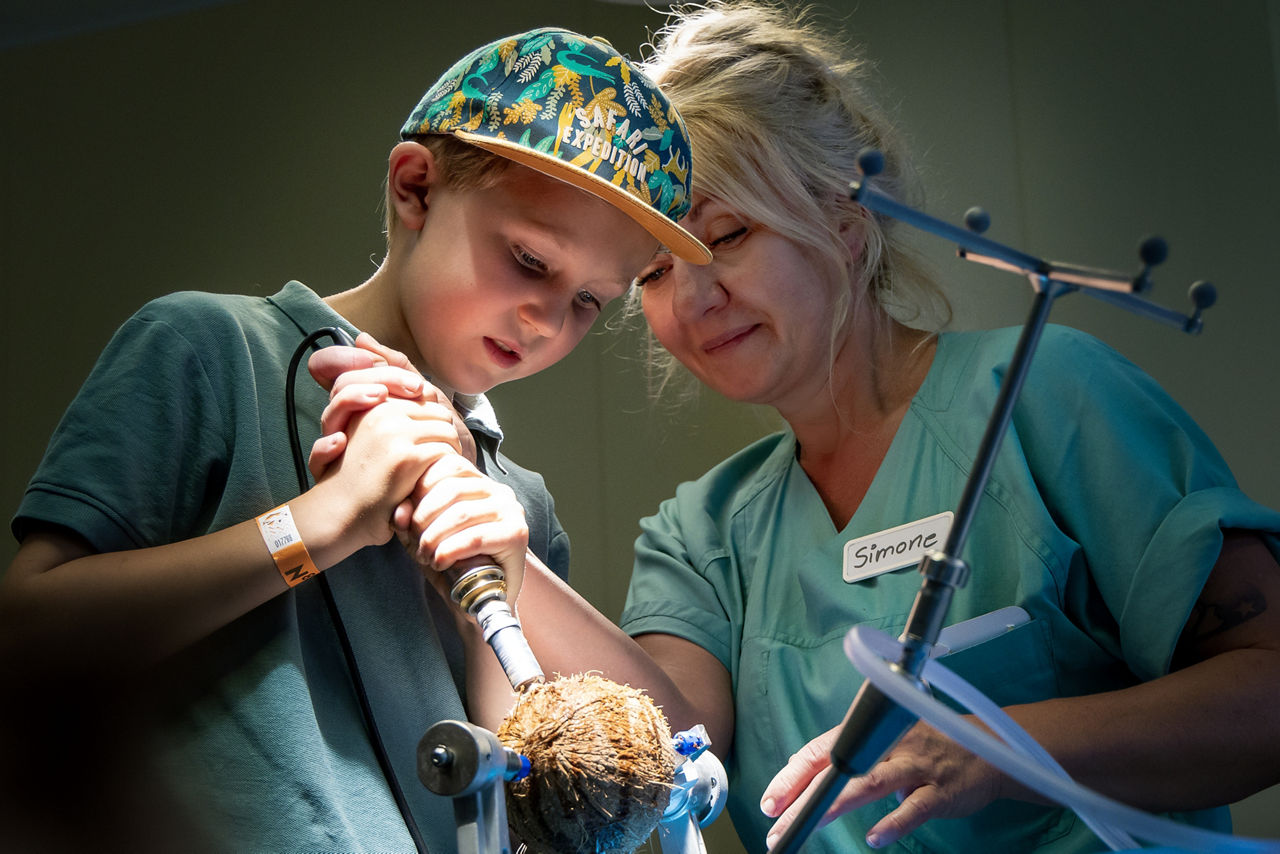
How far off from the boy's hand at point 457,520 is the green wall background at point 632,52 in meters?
0.66

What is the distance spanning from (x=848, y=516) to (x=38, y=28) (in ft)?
3.31

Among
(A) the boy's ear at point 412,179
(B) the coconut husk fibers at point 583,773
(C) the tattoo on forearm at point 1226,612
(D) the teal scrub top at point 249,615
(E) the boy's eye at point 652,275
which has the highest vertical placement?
(A) the boy's ear at point 412,179

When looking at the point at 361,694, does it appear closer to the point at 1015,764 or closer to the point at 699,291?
the point at 1015,764

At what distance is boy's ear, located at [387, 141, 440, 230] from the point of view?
91 cm

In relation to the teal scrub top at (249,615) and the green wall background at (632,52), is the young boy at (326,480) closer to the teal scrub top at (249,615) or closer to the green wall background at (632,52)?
the teal scrub top at (249,615)

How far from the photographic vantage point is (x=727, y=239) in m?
1.26

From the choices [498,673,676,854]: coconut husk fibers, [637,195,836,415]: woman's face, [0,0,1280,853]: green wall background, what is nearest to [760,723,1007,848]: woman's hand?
[498,673,676,854]: coconut husk fibers

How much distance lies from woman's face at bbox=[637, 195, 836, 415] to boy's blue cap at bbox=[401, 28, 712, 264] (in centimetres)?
33

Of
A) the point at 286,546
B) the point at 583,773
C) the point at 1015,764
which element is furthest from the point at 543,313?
the point at 1015,764

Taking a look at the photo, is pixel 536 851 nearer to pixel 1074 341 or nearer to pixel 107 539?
pixel 107 539

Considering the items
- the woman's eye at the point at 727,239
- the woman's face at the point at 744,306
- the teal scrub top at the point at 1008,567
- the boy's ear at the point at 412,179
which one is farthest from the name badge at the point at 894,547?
the boy's ear at the point at 412,179

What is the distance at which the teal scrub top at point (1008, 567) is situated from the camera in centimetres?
101

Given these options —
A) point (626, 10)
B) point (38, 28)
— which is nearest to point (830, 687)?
point (38, 28)

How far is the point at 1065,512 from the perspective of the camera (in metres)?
1.07
